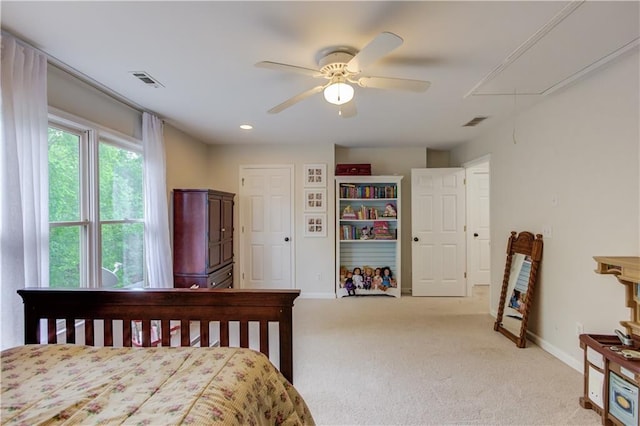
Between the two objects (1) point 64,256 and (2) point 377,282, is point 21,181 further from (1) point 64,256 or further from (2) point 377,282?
(2) point 377,282

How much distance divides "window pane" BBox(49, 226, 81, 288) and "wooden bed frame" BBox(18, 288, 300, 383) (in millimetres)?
685

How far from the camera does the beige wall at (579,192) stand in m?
2.16

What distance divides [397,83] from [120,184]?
276 cm

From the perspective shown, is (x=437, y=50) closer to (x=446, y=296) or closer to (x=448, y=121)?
(x=448, y=121)

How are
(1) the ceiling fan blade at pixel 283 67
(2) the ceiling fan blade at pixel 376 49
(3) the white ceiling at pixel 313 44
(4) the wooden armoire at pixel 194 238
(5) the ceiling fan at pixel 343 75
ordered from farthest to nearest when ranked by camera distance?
(4) the wooden armoire at pixel 194 238 < (5) the ceiling fan at pixel 343 75 < (1) the ceiling fan blade at pixel 283 67 < (3) the white ceiling at pixel 313 44 < (2) the ceiling fan blade at pixel 376 49

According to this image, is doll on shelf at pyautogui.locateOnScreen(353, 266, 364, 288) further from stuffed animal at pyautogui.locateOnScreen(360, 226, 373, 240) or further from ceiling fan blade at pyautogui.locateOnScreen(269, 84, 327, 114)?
ceiling fan blade at pyautogui.locateOnScreen(269, 84, 327, 114)

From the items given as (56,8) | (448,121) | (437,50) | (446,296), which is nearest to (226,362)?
(56,8)

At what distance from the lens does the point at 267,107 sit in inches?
124

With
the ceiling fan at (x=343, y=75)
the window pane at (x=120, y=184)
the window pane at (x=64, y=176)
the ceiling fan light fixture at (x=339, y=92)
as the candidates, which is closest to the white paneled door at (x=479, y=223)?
the ceiling fan at (x=343, y=75)

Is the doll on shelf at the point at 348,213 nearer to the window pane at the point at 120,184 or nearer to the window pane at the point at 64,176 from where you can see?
the window pane at the point at 120,184

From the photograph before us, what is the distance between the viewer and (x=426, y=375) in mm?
2523

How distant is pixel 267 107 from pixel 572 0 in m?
2.42

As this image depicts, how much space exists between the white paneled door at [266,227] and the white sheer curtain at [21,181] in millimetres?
3068

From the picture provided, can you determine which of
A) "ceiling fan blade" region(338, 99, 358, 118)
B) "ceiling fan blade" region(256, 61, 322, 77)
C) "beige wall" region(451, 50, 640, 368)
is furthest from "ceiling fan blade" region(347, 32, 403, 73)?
"beige wall" region(451, 50, 640, 368)
